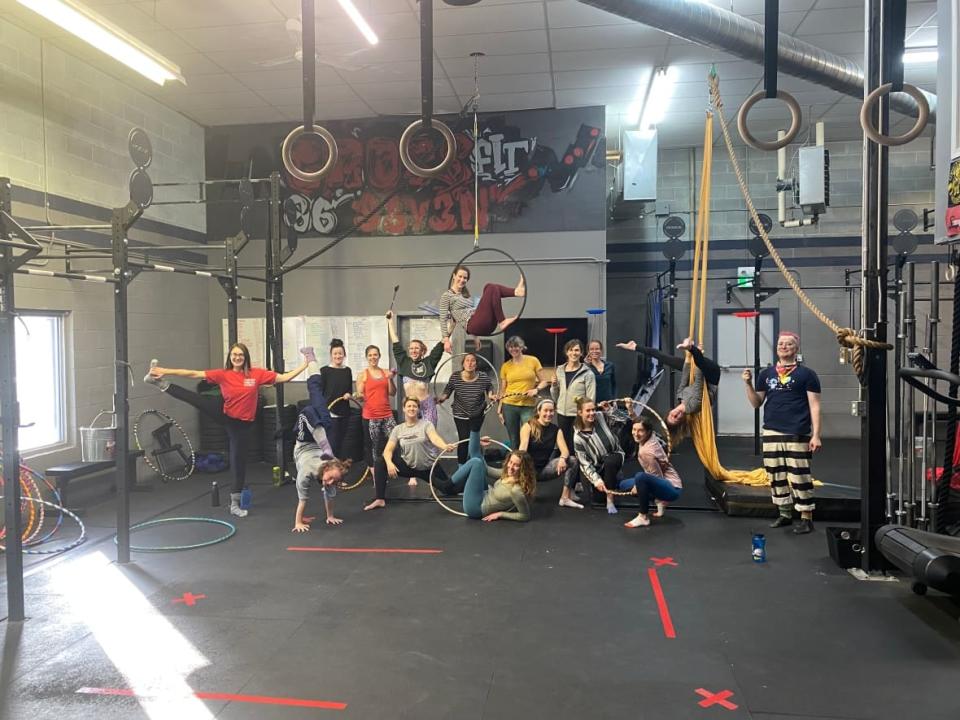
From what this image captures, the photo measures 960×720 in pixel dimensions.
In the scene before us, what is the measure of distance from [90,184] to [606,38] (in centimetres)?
530

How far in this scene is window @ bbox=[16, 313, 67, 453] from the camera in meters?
6.08

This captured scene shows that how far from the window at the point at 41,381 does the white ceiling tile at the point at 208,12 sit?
2911 millimetres

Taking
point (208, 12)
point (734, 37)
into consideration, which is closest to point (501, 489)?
point (734, 37)

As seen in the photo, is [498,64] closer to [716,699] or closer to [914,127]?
[914,127]

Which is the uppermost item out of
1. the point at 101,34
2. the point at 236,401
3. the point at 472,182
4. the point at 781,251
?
the point at 101,34

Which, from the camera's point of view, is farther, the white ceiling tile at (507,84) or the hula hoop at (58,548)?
the white ceiling tile at (507,84)

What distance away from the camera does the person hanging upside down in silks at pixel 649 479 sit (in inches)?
216

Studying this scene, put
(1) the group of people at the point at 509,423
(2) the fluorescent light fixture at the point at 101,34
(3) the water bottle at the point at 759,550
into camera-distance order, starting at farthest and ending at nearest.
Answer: (1) the group of people at the point at 509,423 → (3) the water bottle at the point at 759,550 → (2) the fluorescent light fixture at the point at 101,34

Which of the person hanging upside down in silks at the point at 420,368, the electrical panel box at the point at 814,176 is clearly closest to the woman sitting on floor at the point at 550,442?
the person hanging upside down in silks at the point at 420,368

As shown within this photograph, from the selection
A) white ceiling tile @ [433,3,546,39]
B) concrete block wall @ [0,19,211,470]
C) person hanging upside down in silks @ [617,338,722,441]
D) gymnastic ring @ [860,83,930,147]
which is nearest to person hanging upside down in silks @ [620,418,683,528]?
person hanging upside down in silks @ [617,338,722,441]

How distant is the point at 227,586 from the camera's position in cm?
429

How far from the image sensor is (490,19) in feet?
20.0

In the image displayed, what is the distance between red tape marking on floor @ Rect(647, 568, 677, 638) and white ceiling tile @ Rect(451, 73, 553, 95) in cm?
548

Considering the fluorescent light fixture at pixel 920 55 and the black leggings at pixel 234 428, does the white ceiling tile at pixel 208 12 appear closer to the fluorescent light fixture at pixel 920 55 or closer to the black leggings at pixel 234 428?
the black leggings at pixel 234 428
